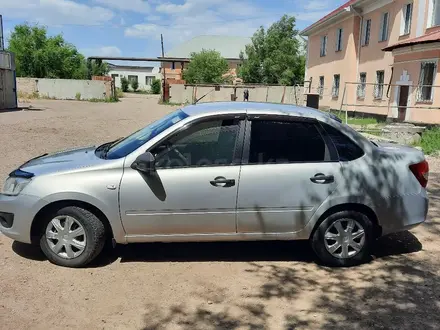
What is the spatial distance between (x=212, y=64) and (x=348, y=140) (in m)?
55.5

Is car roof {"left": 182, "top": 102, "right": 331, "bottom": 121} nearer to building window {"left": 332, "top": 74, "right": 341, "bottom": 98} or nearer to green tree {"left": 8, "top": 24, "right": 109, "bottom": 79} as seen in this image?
building window {"left": 332, "top": 74, "right": 341, "bottom": 98}

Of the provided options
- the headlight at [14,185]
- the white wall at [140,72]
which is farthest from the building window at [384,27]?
the white wall at [140,72]

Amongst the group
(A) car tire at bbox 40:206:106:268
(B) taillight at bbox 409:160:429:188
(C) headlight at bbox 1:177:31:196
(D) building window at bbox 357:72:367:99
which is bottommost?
(A) car tire at bbox 40:206:106:268

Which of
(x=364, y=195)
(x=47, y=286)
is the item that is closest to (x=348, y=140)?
(x=364, y=195)

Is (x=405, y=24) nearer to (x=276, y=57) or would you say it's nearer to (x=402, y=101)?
(x=402, y=101)

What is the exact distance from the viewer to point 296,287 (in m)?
4.06

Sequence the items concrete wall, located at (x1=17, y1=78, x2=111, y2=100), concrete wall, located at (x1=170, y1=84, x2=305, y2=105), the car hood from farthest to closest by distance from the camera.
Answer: concrete wall, located at (x1=17, y1=78, x2=111, y2=100) < concrete wall, located at (x1=170, y1=84, x2=305, y2=105) < the car hood

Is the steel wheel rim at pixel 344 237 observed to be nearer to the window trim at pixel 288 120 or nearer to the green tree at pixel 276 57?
the window trim at pixel 288 120

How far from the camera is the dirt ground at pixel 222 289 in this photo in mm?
3488

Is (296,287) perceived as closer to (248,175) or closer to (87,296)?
(248,175)

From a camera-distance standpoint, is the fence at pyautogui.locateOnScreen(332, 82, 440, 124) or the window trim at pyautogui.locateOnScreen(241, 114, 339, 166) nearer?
the window trim at pyautogui.locateOnScreen(241, 114, 339, 166)

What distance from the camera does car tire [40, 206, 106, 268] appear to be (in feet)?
13.8

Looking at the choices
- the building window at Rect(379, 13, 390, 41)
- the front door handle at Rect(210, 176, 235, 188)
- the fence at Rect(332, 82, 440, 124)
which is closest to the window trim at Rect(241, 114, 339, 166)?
the front door handle at Rect(210, 176, 235, 188)

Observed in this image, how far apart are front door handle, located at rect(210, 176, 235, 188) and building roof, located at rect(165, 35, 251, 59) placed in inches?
3117
